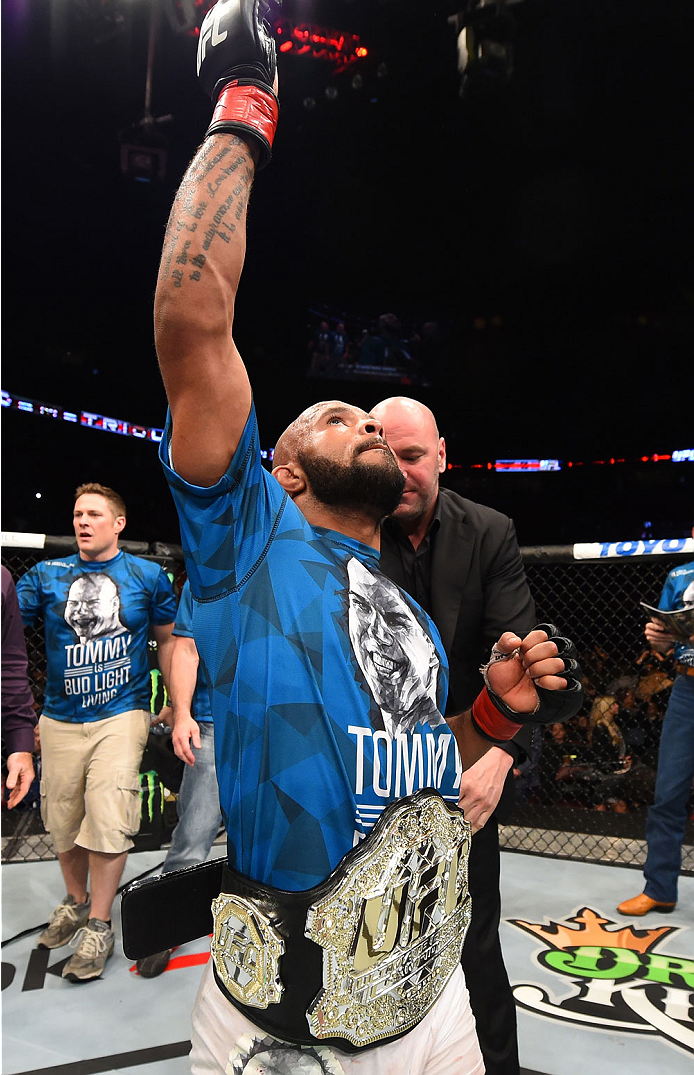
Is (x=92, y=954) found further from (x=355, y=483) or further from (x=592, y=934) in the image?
(x=355, y=483)

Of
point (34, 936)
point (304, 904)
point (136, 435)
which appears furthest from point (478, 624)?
point (136, 435)

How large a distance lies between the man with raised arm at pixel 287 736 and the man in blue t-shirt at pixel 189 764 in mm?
1650

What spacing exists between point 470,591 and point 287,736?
3.13 feet

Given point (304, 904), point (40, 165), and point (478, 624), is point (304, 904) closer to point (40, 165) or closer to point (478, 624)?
point (478, 624)

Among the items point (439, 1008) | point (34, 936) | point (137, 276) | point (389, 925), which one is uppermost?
point (137, 276)

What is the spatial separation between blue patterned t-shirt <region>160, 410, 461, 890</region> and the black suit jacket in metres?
0.75

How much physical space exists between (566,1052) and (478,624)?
1.25m

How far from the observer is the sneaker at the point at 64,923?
2.69 m

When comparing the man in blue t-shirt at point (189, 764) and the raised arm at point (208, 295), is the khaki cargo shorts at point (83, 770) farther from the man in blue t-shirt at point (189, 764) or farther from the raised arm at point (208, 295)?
the raised arm at point (208, 295)

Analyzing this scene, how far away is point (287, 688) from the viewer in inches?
37.0

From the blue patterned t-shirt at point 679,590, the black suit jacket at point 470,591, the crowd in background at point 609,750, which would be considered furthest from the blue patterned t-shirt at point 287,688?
the crowd in background at point 609,750

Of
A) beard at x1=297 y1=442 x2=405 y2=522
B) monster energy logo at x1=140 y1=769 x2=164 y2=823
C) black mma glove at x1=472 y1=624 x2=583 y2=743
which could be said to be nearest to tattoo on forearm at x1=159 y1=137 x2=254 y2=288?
beard at x1=297 y1=442 x2=405 y2=522

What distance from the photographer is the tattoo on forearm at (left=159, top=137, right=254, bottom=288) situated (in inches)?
36.2

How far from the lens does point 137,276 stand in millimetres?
10984
